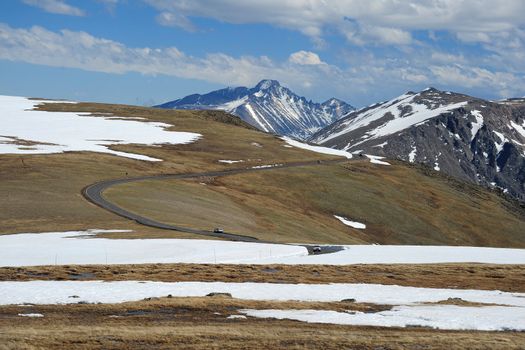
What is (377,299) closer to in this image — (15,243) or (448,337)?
(448,337)

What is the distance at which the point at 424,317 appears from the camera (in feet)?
120

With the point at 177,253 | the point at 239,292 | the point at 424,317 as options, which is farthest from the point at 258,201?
the point at 424,317

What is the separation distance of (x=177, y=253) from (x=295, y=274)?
15506 millimetres

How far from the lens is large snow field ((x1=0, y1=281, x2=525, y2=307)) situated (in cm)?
4097

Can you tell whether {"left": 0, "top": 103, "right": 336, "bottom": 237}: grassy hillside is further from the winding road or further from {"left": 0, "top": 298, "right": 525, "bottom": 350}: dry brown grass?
{"left": 0, "top": 298, "right": 525, "bottom": 350}: dry brown grass

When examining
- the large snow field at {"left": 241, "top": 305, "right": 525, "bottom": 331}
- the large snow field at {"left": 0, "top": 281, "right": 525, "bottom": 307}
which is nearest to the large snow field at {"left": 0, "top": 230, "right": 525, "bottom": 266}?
the large snow field at {"left": 0, "top": 281, "right": 525, "bottom": 307}

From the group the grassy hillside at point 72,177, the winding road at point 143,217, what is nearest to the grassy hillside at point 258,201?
the grassy hillside at point 72,177

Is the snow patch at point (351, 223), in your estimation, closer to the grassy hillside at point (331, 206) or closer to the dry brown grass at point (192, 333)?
the grassy hillside at point (331, 206)

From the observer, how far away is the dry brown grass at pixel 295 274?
5238 centimetres

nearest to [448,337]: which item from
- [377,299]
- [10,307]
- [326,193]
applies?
[377,299]

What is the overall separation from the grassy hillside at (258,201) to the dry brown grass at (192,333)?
41.4 metres

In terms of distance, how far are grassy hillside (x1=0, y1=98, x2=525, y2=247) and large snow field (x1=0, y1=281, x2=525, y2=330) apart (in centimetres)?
3060

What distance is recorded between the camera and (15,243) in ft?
221

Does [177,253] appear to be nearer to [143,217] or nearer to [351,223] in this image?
[143,217]
